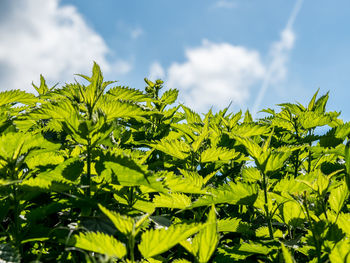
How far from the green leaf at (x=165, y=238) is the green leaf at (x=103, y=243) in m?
0.11

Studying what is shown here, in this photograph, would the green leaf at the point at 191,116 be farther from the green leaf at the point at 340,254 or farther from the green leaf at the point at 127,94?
the green leaf at the point at 340,254

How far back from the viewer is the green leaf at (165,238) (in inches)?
49.1

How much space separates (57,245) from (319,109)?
2754mm

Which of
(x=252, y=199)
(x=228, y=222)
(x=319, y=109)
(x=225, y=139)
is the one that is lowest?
(x=228, y=222)

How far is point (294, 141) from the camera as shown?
3.12 metres

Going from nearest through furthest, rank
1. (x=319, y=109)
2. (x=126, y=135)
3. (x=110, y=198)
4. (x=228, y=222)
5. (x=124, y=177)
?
1. (x=124, y=177)
2. (x=228, y=222)
3. (x=110, y=198)
4. (x=126, y=135)
5. (x=319, y=109)

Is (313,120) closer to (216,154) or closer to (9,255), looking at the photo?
(216,154)

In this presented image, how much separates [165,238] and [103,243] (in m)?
0.25

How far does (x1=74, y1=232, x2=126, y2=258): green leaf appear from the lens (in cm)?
124

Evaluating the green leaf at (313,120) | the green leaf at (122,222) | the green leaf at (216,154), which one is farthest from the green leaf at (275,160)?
the green leaf at (313,120)

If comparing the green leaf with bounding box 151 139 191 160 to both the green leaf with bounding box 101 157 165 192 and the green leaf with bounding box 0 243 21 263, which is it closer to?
the green leaf with bounding box 101 157 165 192

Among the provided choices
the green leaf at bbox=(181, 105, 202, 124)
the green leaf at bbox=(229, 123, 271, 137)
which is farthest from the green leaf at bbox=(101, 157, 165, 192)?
the green leaf at bbox=(181, 105, 202, 124)

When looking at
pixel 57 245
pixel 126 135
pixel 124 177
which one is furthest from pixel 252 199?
pixel 126 135

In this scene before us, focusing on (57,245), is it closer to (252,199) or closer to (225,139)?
(252,199)
